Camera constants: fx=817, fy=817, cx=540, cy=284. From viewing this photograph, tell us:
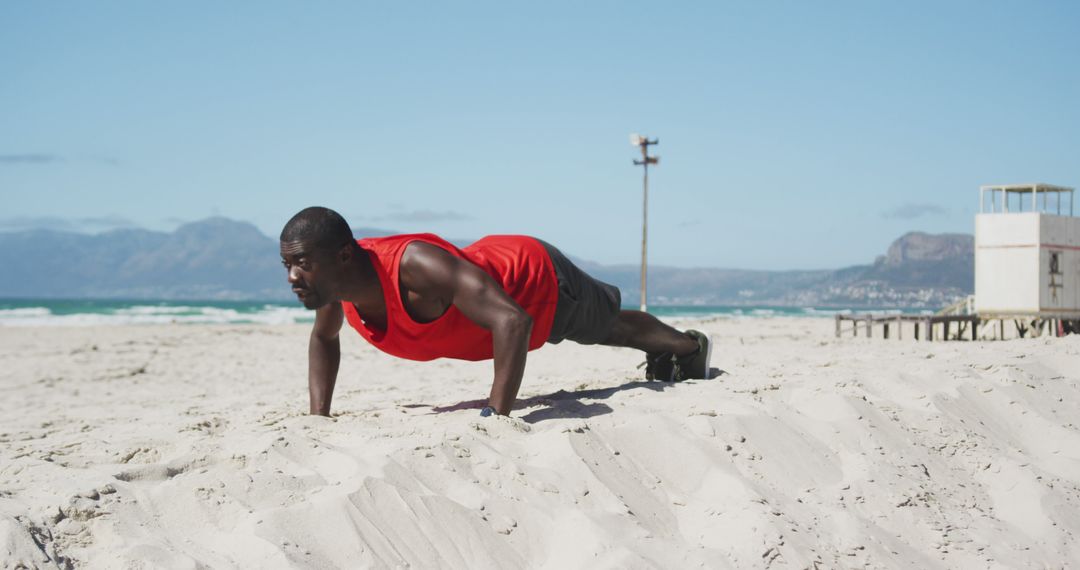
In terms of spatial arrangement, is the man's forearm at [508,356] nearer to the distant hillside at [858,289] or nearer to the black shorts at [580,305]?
the black shorts at [580,305]

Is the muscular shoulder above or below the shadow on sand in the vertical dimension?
above

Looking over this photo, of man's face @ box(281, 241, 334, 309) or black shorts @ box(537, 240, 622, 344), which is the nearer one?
man's face @ box(281, 241, 334, 309)

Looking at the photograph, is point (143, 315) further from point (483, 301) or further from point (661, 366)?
point (483, 301)

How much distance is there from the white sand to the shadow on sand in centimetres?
3

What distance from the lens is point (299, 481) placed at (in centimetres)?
240

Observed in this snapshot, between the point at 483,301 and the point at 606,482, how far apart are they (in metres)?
1.00

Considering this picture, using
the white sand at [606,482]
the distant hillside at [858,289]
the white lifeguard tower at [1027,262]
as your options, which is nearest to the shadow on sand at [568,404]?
the white sand at [606,482]

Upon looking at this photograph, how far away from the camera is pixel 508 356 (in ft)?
10.7

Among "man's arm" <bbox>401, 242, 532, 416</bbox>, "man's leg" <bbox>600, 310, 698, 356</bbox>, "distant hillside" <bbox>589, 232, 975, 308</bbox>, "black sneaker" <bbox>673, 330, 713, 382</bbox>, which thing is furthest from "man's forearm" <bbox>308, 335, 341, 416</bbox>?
"distant hillside" <bbox>589, 232, 975, 308</bbox>

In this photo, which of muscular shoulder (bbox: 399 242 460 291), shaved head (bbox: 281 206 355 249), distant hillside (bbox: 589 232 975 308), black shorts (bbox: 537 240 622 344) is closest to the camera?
shaved head (bbox: 281 206 355 249)

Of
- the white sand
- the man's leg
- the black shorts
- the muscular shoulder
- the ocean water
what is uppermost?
the muscular shoulder

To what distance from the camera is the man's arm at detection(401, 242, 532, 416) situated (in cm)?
327

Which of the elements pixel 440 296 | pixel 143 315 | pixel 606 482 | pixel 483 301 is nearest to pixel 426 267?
pixel 440 296

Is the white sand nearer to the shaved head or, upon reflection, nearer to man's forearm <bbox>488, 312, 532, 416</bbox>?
man's forearm <bbox>488, 312, 532, 416</bbox>
